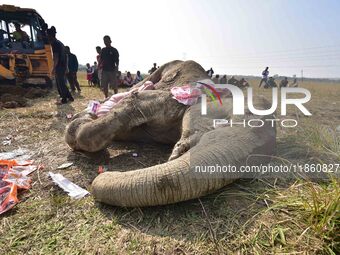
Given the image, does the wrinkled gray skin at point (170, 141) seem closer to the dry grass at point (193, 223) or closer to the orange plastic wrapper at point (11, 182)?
the dry grass at point (193, 223)

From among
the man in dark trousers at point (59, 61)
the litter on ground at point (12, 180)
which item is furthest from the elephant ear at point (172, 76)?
the man in dark trousers at point (59, 61)

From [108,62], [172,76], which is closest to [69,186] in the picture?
[172,76]

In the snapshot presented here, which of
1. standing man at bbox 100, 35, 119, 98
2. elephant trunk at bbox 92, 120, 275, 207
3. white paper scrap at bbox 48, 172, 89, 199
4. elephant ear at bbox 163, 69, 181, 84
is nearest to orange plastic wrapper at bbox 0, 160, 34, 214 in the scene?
white paper scrap at bbox 48, 172, 89, 199

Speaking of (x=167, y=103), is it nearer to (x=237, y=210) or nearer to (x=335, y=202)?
(x=237, y=210)

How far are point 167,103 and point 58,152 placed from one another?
1.60m

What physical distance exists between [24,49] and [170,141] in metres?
8.77

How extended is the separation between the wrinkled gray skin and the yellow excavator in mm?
7273

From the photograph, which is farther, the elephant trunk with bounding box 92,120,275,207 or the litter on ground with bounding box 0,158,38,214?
the litter on ground with bounding box 0,158,38,214

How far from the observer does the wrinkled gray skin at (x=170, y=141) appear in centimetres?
199

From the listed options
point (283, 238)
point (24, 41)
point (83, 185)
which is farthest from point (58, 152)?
point (24, 41)

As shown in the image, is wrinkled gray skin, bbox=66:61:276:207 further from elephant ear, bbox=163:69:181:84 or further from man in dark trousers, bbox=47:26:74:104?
man in dark trousers, bbox=47:26:74:104

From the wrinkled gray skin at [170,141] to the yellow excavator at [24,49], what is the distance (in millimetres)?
7273

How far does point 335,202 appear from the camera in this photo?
1.68 m

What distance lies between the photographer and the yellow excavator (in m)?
9.37
